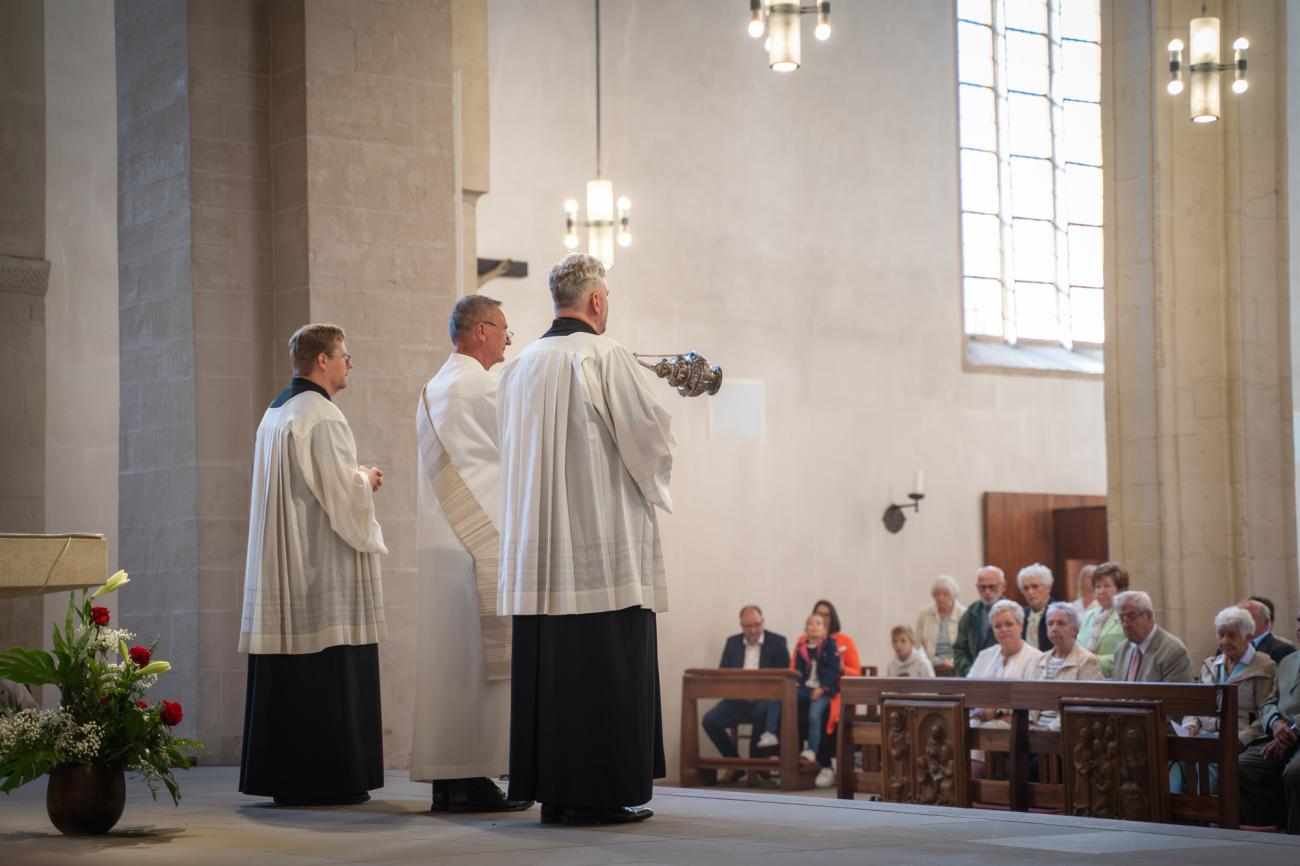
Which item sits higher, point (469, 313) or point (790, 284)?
point (790, 284)

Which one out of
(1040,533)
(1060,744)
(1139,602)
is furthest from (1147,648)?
(1040,533)

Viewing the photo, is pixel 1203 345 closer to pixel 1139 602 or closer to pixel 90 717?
pixel 1139 602

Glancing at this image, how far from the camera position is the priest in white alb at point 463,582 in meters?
5.32

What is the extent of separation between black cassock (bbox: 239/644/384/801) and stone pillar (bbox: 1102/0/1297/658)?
6.22m

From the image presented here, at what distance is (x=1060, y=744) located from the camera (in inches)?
296

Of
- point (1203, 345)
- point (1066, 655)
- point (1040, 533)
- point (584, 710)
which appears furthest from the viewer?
point (1040, 533)

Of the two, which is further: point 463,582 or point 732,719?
point 732,719

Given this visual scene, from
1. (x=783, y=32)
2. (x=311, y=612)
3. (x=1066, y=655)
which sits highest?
(x=783, y=32)

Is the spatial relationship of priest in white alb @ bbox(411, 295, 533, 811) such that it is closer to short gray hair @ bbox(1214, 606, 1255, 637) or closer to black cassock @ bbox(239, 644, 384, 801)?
black cassock @ bbox(239, 644, 384, 801)

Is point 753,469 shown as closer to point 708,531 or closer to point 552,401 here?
point 708,531

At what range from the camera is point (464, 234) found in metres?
9.84

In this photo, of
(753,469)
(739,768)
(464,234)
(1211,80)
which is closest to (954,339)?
(753,469)

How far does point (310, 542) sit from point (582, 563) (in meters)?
1.39

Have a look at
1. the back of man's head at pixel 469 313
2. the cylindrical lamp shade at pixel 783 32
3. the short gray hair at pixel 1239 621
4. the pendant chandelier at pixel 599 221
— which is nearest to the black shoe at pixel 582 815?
the back of man's head at pixel 469 313
